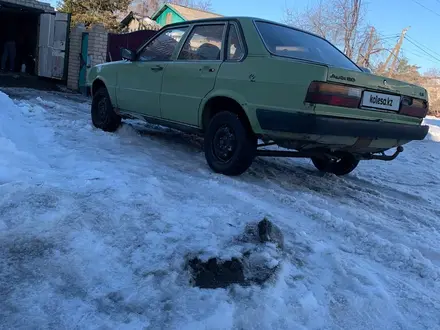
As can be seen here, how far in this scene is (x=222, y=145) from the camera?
14.5 feet

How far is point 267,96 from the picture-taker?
3877 mm

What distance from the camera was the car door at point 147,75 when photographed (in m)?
5.29

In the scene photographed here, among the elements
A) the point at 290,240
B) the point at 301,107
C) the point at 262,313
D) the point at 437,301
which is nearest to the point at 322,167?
the point at 301,107

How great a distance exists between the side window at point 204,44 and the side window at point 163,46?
0.22 meters

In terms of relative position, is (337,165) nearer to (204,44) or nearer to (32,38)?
(204,44)

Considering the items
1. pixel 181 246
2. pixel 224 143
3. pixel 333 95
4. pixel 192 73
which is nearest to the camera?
pixel 181 246

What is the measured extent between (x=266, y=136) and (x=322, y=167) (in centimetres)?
197

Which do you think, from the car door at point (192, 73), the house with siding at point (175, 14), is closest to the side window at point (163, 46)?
the car door at point (192, 73)

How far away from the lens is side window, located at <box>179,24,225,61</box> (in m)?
4.65

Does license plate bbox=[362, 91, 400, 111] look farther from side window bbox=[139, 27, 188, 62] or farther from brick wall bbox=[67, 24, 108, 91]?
brick wall bbox=[67, 24, 108, 91]

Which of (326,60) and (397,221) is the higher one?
(326,60)

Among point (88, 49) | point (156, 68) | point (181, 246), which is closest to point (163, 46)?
point (156, 68)

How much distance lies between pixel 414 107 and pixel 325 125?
124 cm

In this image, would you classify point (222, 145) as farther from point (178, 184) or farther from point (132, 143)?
point (132, 143)
